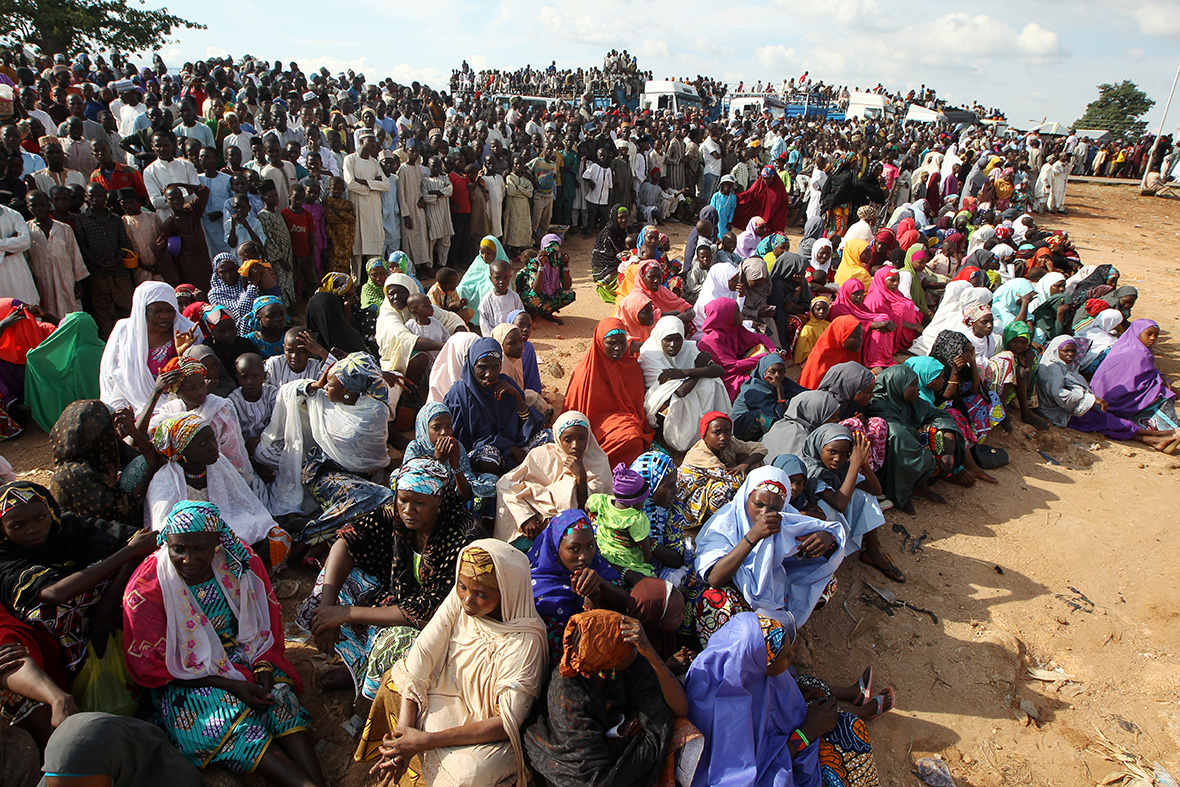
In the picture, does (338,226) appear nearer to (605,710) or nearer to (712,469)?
(712,469)

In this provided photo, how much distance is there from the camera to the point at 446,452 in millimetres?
4156

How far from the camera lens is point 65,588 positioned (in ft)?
9.31

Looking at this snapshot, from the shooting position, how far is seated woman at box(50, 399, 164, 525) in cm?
345

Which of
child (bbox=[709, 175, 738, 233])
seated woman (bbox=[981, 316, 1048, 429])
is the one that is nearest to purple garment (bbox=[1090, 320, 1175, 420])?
seated woman (bbox=[981, 316, 1048, 429])

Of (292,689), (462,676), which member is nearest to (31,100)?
(292,689)

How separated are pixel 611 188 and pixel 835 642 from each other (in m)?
11.2

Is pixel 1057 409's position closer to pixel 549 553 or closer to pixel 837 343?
pixel 837 343

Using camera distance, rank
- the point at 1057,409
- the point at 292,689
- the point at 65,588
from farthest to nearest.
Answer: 1. the point at 1057,409
2. the point at 292,689
3. the point at 65,588

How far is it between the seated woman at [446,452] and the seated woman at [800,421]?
2.14 m

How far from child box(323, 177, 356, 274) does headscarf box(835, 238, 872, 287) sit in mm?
6687

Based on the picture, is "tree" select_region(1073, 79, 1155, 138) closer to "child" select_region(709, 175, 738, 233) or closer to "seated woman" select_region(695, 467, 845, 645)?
"child" select_region(709, 175, 738, 233)

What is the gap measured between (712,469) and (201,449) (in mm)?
3097

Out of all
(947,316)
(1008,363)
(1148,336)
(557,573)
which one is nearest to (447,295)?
(557,573)

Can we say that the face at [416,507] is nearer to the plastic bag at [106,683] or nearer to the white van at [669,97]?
the plastic bag at [106,683]
